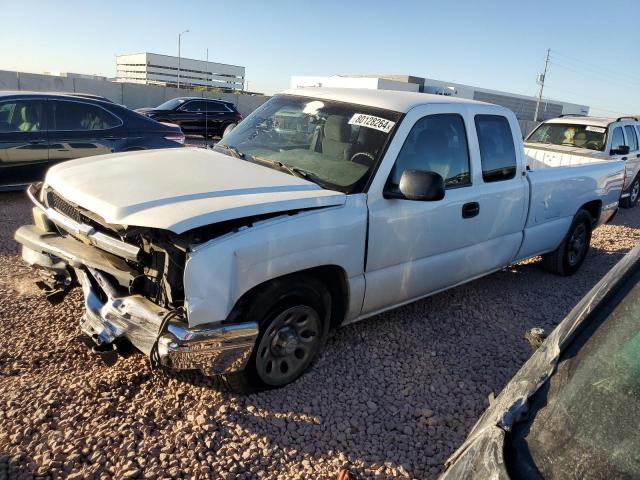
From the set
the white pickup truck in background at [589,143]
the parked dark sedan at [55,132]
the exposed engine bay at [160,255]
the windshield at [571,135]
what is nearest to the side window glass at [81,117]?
the parked dark sedan at [55,132]

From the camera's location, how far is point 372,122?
3758 millimetres

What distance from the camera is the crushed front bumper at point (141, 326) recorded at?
8.75ft

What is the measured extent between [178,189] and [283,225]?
2.16 feet

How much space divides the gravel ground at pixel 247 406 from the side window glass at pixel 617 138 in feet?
24.7

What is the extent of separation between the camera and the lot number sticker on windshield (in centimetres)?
369

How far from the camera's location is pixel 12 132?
7.00 meters

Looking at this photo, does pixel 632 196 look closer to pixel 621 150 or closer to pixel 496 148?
pixel 621 150

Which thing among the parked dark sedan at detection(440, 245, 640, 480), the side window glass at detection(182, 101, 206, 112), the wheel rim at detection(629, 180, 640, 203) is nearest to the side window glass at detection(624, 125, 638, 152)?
the wheel rim at detection(629, 180, 640, 203)

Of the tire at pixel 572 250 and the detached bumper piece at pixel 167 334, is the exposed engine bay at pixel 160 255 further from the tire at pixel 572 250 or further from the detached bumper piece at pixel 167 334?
the tire at pixel 572 250

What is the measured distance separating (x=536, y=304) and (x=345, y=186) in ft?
9.73

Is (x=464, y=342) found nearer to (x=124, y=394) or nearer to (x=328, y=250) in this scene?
(x=328, y=250)

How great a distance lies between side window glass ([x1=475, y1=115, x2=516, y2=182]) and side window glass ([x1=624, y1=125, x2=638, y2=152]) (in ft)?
25.2

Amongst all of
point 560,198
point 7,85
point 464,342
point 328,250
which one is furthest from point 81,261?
point 7,85

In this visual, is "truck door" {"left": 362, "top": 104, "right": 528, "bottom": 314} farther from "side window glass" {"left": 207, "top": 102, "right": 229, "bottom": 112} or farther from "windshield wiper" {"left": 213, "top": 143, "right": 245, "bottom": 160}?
"side window glass" {"left": 207, "top": 102, "right": 229, "bottom": 112}
